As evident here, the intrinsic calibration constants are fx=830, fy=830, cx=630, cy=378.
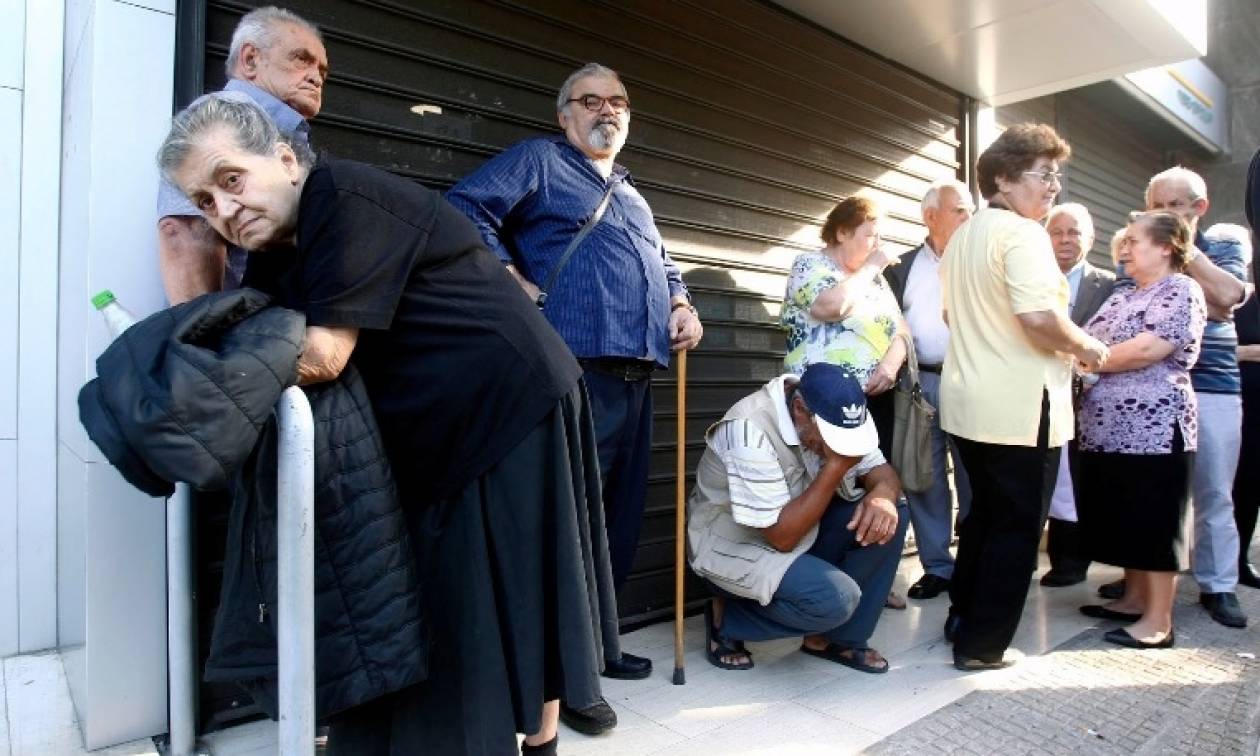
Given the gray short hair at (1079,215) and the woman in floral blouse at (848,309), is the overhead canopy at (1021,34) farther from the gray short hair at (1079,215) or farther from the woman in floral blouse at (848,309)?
the woman in floral blouse at (848,309)

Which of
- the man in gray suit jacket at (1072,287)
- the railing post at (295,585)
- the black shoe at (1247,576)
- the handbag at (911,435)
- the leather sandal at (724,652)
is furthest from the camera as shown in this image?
the black shoe at (1247,576)

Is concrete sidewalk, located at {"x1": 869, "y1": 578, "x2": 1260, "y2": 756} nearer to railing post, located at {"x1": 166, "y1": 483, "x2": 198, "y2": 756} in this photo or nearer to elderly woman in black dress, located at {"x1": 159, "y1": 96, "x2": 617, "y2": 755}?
elderly woman in black dress, located at {"x1": 159, "y1": 96, "x2": 617, "y2": 755}

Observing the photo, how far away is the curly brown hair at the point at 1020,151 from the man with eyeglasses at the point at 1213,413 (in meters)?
1.23

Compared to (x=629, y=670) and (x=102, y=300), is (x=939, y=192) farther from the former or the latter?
(x=102, y=300)

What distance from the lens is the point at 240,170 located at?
4.75 ft

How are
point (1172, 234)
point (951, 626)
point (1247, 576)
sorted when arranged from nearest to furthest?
point (951, 626) < point (1172, 234) < point (1247, 576)

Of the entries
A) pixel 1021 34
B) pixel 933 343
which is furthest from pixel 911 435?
pixel 1021 34

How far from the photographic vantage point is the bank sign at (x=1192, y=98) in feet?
26.0

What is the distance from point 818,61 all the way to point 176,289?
353 centimetres

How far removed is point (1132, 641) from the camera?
3.31 meters

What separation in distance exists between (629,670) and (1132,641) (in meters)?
2.04

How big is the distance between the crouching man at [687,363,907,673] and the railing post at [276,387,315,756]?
1756 millimetres

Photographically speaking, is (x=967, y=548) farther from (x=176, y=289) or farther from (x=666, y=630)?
(x=176, y=289)

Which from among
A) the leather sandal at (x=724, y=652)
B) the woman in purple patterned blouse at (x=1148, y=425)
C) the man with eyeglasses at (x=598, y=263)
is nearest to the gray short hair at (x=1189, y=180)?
the woman in purple patterned blouse at (x=1148, y=425)
